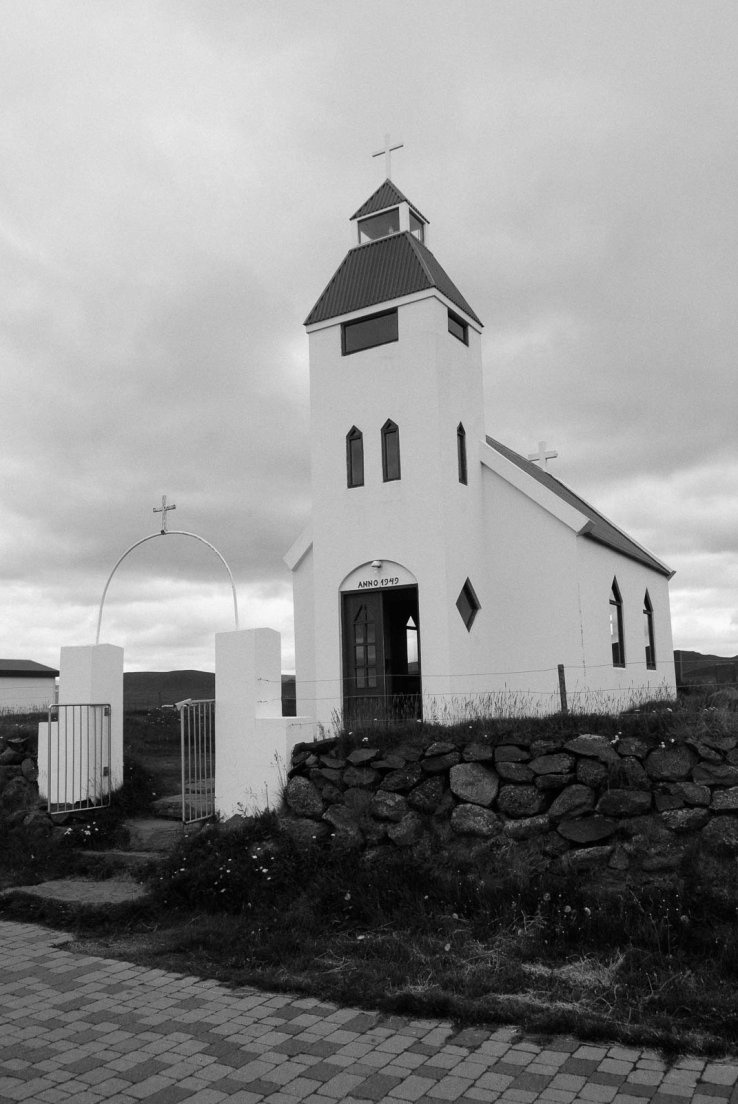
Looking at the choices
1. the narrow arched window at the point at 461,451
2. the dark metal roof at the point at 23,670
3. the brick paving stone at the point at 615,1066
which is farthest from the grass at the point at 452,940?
the dark metal roof at the point at 23,670

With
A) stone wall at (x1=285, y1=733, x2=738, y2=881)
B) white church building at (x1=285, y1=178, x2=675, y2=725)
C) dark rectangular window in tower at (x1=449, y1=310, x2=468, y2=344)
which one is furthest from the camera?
dark rectangular window in tower at (x1=449, y1=310, x2=468, y2=344)

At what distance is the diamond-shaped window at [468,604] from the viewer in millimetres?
15398

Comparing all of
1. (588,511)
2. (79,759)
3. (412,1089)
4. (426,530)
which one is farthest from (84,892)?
(588,511)

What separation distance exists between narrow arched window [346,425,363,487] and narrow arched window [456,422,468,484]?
67.5 inches

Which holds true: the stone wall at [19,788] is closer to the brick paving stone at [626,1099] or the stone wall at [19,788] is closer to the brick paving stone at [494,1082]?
the brick paving stone at [494,1082]

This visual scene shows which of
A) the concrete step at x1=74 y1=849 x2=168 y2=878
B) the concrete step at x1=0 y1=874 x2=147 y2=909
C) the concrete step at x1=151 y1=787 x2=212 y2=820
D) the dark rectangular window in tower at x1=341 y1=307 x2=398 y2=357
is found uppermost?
the dark rectangular window in tower at x1=341 y1=307 x2=398 y2=357

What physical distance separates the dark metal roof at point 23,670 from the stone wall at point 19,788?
22.5m

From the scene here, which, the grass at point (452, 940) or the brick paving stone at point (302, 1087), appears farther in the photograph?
the grass at point (452, 940)

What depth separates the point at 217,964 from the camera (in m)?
7.50

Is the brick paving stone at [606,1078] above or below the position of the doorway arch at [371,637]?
below

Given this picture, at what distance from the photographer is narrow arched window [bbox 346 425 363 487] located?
16.0m

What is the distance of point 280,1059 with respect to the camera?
222 inches

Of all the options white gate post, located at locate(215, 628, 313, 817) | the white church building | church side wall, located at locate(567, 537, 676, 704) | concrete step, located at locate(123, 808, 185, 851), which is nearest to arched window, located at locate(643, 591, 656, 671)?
church side wall, located at locate(567, 537, 676, 704)

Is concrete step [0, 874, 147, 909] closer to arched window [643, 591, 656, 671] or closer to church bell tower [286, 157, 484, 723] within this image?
church bell tower [286, 157, 484, 723]
